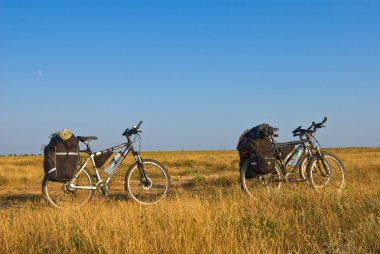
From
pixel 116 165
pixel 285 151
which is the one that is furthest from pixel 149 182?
pixel 285 151

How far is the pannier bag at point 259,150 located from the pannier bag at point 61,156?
3221mm

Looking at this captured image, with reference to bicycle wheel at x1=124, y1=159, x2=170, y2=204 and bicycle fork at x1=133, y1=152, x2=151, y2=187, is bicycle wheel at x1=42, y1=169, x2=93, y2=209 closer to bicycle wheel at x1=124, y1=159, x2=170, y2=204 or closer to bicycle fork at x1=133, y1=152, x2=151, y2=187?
bicycle wheel at x1=124, y1=159, x2=170, y2=204

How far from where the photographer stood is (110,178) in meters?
8.30

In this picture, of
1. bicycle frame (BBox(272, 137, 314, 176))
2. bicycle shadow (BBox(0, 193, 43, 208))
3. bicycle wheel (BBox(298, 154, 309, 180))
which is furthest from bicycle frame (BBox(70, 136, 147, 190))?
bicycle wheel (BBox(298, 154, 309, 180))

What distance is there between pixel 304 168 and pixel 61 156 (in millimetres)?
4738

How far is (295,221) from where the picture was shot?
16.5 feet

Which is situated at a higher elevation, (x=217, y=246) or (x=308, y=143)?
(x=308, y=143)

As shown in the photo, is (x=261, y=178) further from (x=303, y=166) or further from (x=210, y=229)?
(x=210, y=229)

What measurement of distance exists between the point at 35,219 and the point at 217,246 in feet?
9.15

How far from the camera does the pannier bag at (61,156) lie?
7812 millimetres

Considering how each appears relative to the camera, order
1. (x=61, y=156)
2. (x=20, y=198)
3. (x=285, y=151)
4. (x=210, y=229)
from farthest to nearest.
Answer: (x=20, y=198), (x=285, y=151), (x=61, y=156), (x=210, y=229)

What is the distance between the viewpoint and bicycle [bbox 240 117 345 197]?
8500mm

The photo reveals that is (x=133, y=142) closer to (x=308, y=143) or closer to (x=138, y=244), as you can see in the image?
(x=308, y=143)

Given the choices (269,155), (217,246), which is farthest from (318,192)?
(217,246)
